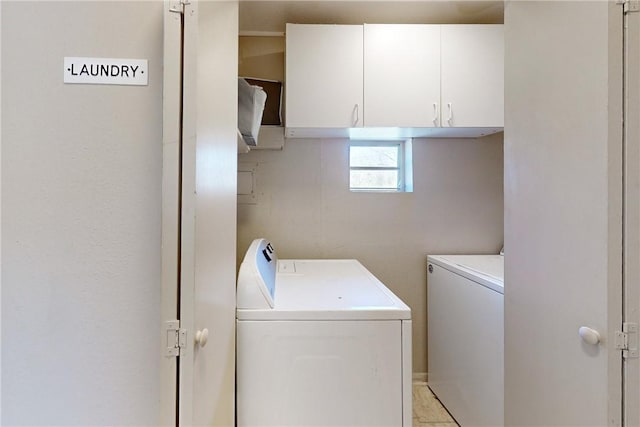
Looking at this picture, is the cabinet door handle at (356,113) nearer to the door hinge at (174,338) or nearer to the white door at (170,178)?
the white door at (170,178)

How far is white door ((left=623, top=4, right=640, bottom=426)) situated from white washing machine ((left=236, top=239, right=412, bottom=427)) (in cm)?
57

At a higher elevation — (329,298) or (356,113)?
(356,113)

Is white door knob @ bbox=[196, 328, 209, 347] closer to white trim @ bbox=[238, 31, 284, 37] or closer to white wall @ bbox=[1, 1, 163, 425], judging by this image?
white wall @ bbox=[1, 1, 163, 425]

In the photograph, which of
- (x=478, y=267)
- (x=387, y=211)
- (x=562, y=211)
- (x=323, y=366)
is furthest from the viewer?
(x=387, y=211)

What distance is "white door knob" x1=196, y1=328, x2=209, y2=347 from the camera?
2.57 feet

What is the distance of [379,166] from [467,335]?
4.14 ft

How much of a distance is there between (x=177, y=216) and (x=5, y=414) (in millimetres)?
636

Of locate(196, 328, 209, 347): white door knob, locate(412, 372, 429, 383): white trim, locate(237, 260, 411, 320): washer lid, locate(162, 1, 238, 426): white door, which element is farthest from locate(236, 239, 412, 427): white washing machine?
locate(412, 372, 429, 383): white trim

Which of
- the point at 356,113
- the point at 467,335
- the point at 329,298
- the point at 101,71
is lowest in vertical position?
the point at 467,335

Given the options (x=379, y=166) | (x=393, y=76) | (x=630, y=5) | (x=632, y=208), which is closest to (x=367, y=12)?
(x=393, y=76)

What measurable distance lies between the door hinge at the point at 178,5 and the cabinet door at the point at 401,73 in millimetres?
1289

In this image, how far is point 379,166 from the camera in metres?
2.42

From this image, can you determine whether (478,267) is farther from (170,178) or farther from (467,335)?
(170,178)

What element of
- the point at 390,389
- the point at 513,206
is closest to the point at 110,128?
the point at 390,389
